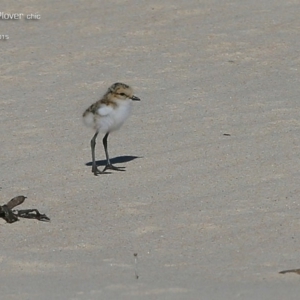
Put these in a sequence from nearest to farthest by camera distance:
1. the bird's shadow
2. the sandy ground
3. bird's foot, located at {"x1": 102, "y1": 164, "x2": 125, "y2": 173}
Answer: the sandy ground < bird's foot, located at {"x1": 102, "y1": 164, "x2": 125, "y2": 173} < the bird's shadow

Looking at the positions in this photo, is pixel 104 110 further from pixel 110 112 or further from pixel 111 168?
pixel 111 168

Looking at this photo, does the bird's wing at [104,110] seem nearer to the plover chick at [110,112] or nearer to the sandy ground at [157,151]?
the plover chick at [110,112]

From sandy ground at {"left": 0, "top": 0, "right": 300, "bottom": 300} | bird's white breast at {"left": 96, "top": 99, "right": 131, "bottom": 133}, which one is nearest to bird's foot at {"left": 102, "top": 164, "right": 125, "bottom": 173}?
sandy ground at {"left": 0, "top": 0, "right": 300, "bottom": 300}

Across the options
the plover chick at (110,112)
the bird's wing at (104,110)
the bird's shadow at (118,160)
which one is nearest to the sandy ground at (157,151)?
the bird's shadow at (118,160)

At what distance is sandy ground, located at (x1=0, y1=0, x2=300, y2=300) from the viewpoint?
5.70 metres

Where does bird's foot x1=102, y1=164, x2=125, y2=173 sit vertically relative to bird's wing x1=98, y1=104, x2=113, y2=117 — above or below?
below

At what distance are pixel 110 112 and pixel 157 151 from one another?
0.48m

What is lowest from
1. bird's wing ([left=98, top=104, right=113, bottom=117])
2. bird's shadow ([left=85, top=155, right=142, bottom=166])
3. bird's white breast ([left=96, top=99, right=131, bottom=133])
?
bird's shadow ([left=85, top=155, right=142, bottom=166])

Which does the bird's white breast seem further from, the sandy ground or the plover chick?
the sandy ground

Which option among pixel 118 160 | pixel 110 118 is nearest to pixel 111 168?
pixel 118 160

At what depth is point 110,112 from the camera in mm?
8109

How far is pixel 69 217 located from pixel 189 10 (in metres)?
5.61

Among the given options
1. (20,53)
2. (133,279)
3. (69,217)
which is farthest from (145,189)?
(20,53)

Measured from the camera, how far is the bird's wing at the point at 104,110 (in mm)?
8102
